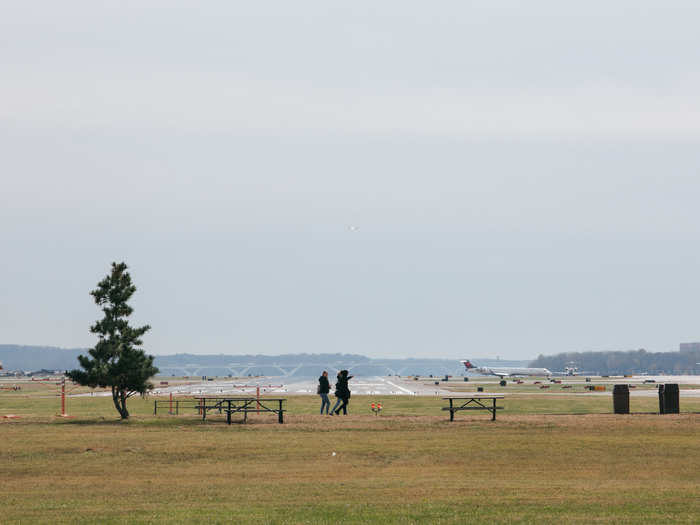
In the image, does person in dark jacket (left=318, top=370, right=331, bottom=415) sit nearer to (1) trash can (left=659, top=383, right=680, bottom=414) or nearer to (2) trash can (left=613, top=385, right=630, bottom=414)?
(2) trash can (left=613, top=385, right=630, bottom=414)

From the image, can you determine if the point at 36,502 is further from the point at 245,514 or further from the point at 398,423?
the point at 398,423

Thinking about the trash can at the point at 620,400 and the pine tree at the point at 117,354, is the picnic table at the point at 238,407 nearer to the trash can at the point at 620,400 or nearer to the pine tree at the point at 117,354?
the pine tree at the point at 117,354

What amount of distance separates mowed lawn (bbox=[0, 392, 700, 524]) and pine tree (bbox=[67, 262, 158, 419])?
6.16 meters

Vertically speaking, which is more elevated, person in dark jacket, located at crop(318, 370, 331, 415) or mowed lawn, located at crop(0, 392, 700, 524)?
person in dark jacket, located at crop(318, 370, 331, 415)

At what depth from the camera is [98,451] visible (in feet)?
94.5

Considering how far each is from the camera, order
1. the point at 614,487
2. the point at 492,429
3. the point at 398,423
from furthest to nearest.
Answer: the point at 398,423 → the point at 492,429 → the point at 614,487

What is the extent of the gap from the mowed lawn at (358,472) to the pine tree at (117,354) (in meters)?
6.16

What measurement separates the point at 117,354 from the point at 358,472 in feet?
84.1

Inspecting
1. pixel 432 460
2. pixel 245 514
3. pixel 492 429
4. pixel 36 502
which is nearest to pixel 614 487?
pixel 432 460

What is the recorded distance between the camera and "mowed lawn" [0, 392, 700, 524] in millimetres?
16688

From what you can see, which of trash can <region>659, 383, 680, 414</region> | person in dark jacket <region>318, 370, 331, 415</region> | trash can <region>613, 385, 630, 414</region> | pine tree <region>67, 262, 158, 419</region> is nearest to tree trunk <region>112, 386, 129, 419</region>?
pine tree <region>67, 262, 158, 419</region>

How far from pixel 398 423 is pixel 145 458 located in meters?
14.0

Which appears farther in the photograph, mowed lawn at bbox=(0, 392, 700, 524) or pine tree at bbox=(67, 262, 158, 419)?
pine tree at bbox=(67, 262, 158, 419)

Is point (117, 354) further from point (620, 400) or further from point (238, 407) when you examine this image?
point (620, 400)
